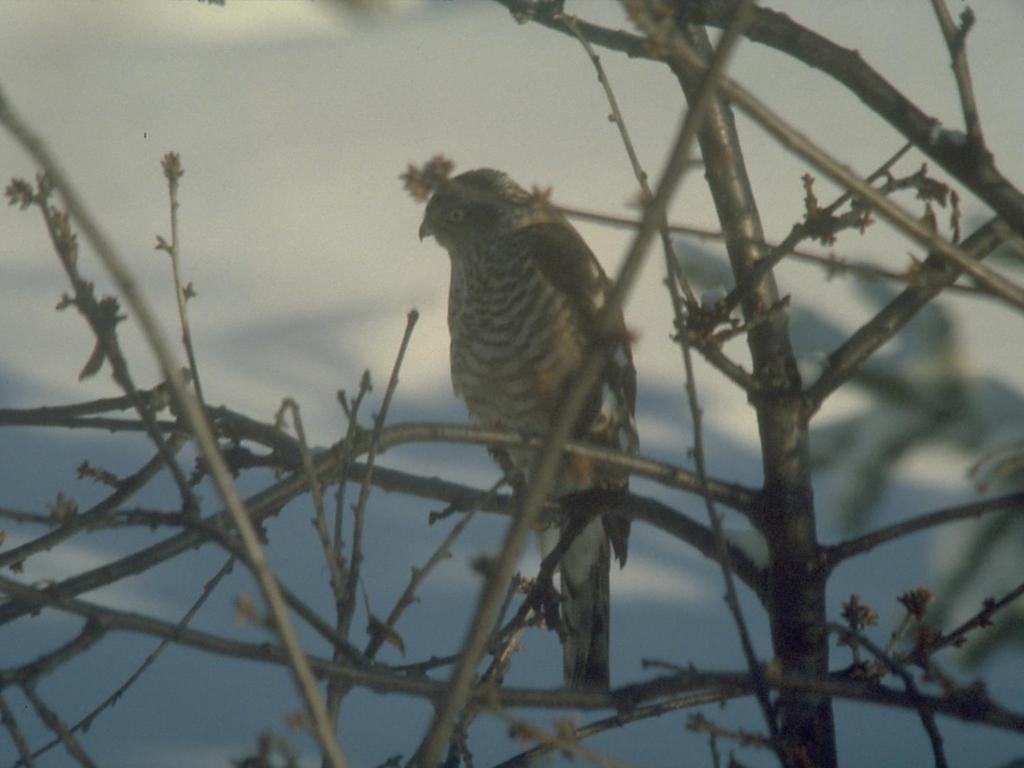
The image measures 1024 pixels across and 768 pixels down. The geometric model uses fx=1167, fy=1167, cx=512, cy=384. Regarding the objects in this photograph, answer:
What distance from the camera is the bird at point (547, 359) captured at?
2.78 metres

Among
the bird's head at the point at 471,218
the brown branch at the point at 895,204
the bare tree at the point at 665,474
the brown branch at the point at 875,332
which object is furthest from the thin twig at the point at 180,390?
the bird's head at the point at 471,218

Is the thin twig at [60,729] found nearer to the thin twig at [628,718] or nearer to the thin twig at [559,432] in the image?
the thin twig at [559,432]

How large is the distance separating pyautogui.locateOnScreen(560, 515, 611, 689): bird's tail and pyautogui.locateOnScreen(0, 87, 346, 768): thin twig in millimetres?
1635

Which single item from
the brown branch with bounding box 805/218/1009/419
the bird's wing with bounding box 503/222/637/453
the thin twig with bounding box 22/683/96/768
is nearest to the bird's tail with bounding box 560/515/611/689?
the bird's wing with bounding box 503/222/637/453

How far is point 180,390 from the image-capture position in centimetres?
77

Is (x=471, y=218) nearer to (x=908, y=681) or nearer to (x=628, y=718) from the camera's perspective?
(x=628, y=718)

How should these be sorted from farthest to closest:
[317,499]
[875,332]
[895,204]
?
[875,332]
[317,499]
[895,204]

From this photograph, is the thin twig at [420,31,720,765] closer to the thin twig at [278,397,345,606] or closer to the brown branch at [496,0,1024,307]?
Result: the brown branch at [496,0,1024,307]

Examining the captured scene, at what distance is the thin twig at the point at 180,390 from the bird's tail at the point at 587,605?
1.63 m

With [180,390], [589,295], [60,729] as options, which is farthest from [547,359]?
[180,390]

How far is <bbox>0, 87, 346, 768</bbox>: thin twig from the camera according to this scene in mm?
698

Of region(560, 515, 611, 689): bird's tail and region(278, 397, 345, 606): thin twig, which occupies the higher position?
A: region(560, 515, 611, 689): bird's tail

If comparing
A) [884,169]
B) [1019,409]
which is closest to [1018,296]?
[884,169]

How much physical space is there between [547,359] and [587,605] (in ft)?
2.00
